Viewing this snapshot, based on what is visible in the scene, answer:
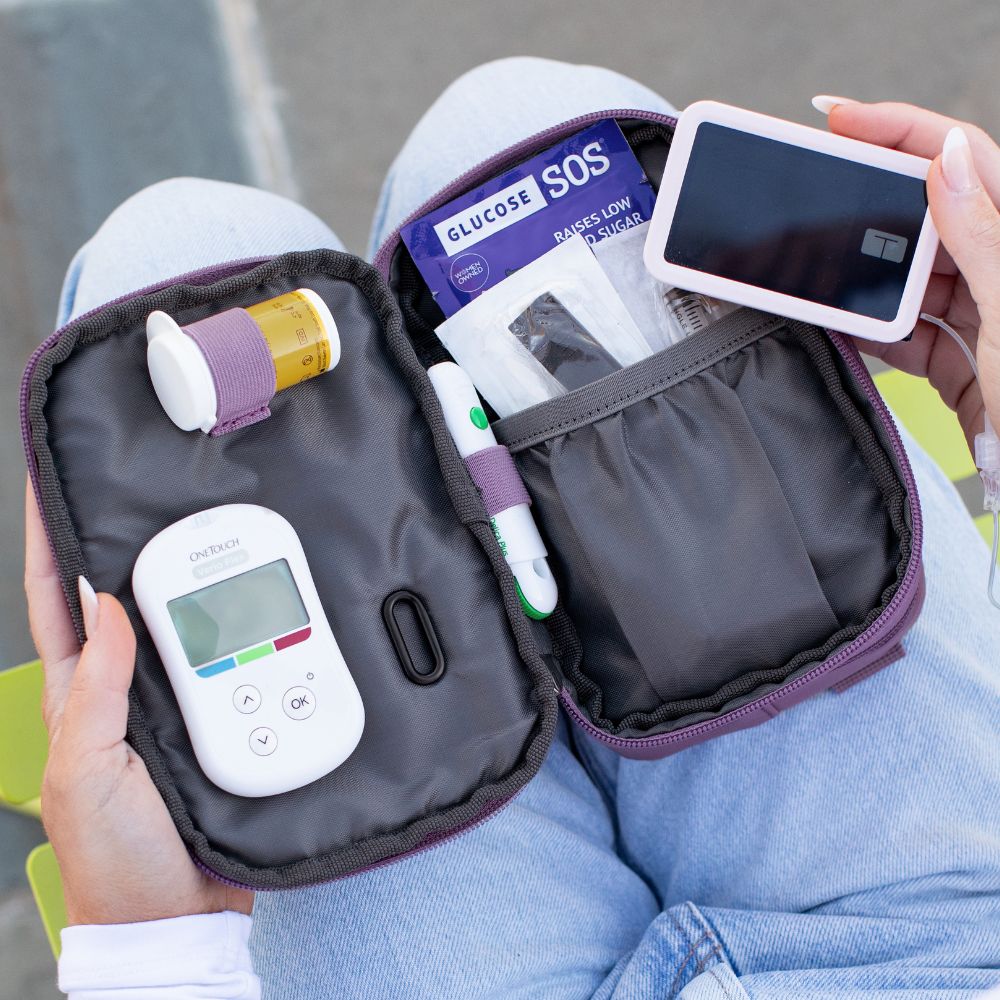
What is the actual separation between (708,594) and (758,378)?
0.15 m

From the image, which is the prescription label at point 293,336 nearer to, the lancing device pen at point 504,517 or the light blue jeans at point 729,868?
the lancing device pen at point 504,517

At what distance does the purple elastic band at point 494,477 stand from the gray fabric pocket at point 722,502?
2 cm

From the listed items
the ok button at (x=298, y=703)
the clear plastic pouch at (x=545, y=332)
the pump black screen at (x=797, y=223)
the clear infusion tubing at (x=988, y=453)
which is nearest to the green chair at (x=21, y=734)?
the ok button at (x=298, y=703)

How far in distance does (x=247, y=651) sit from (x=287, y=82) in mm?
918

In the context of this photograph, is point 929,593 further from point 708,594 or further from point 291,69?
point 291,69

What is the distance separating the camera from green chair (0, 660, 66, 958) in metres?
0.85

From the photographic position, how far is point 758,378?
2.18 ft

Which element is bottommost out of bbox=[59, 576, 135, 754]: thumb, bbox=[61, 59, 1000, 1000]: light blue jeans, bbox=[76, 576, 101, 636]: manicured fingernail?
bbox=[61, 59, 1000, 1000]: light blue jeans

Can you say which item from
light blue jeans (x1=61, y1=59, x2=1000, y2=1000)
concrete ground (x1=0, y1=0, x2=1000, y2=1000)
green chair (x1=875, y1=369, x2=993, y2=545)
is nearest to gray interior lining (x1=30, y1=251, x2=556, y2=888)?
light blue jeans (x1=61, y1=59, x2=1000, y2=1000)

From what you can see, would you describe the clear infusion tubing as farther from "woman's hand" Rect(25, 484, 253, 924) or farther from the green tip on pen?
"woman's hand" Rect(25, 484, 253, 924)

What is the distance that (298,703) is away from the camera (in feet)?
1.93

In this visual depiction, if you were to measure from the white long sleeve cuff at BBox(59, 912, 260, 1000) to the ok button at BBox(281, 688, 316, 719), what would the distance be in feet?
0.47

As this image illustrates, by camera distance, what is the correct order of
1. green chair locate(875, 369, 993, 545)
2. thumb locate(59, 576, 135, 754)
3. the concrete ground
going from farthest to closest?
1. the concrete ground
2. green chair locate(875, 369, 993, 545)
3. thumb locate(59, 576, 135, 754)

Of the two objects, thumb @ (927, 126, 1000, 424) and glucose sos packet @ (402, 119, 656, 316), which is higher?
glucose sos packet @ (402, 119, 656, 316)
